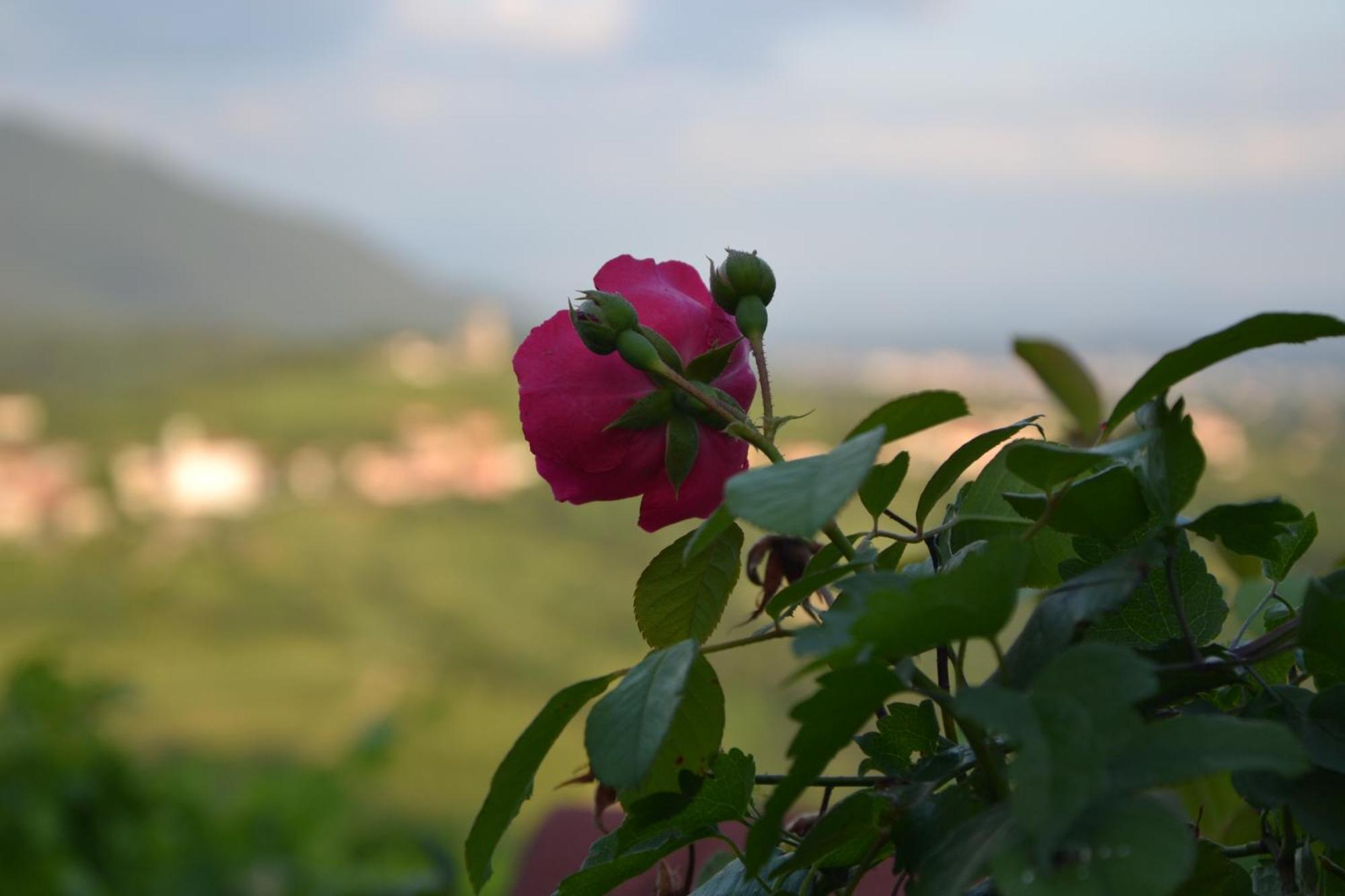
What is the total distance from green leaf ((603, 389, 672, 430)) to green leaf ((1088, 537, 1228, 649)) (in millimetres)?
94

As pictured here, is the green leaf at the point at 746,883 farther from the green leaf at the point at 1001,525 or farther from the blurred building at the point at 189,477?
the blurred building at the point at 189,477

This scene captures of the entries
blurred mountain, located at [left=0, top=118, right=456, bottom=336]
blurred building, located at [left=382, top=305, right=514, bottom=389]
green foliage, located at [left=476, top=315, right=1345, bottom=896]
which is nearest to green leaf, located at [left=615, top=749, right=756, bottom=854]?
green foliage, located at [left=476, top=315, right=1345, bottom=896]

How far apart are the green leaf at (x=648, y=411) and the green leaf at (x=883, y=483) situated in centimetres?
4

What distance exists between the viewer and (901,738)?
209 mm

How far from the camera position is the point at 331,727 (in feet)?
6.00

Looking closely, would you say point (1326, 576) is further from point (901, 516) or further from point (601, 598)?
point (601, 598)

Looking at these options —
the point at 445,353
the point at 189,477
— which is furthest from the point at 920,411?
the point at 445,353

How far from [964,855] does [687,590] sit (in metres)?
0.09

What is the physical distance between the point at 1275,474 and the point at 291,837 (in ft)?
3.45

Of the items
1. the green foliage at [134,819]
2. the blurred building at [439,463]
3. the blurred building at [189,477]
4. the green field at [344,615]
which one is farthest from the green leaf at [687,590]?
the blurred building at [189,477]

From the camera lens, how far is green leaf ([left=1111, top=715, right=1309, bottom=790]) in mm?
135

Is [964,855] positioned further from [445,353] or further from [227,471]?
[445,353]

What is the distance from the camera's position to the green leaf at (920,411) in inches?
7.4

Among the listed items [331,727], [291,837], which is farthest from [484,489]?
[291,837]
